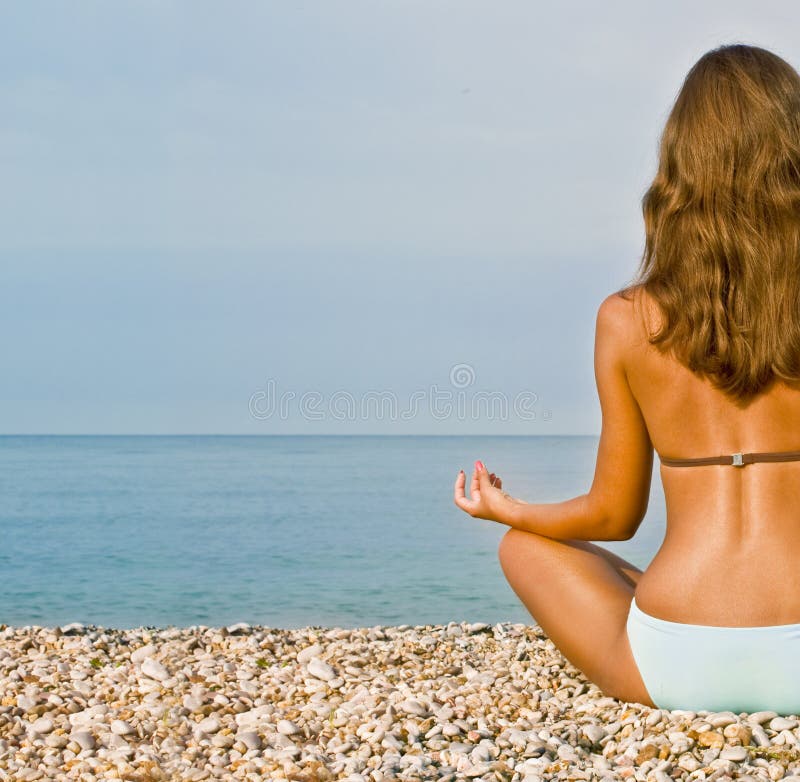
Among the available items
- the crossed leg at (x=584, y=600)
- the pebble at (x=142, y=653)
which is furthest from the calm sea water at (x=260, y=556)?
the crossed leg at (x=584, y=600)

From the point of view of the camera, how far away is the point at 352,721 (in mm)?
3344

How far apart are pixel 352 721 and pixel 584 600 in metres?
0.89

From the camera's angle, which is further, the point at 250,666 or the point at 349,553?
the point at 349,553

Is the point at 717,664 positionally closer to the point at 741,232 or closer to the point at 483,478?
the point at 483,478

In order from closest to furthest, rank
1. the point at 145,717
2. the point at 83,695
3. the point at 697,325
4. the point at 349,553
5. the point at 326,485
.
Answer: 1. the point at 697,325
2. the point at 145,717
3. the point at 83,695
4. the point at 349,553
5. the point at 326,485

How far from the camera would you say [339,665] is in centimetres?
421

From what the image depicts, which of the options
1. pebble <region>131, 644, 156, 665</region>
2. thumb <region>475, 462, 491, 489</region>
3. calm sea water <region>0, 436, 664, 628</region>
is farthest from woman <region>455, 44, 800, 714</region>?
calm sea water <region>0, 436, 664, 628</region>

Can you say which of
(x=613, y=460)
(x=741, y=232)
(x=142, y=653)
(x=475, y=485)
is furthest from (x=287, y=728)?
(x=741, y=232)

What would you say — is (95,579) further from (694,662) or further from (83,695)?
(694,662)

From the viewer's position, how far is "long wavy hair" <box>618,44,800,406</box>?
2.92 metres

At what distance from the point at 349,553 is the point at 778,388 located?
10586 millimetres

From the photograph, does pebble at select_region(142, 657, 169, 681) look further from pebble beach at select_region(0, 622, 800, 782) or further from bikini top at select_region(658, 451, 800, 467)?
bikini top at select_region(658, 451, 800, 467)

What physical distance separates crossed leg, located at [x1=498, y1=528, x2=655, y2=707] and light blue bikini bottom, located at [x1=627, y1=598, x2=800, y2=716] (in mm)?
105

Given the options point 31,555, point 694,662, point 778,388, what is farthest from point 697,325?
point 31,555
